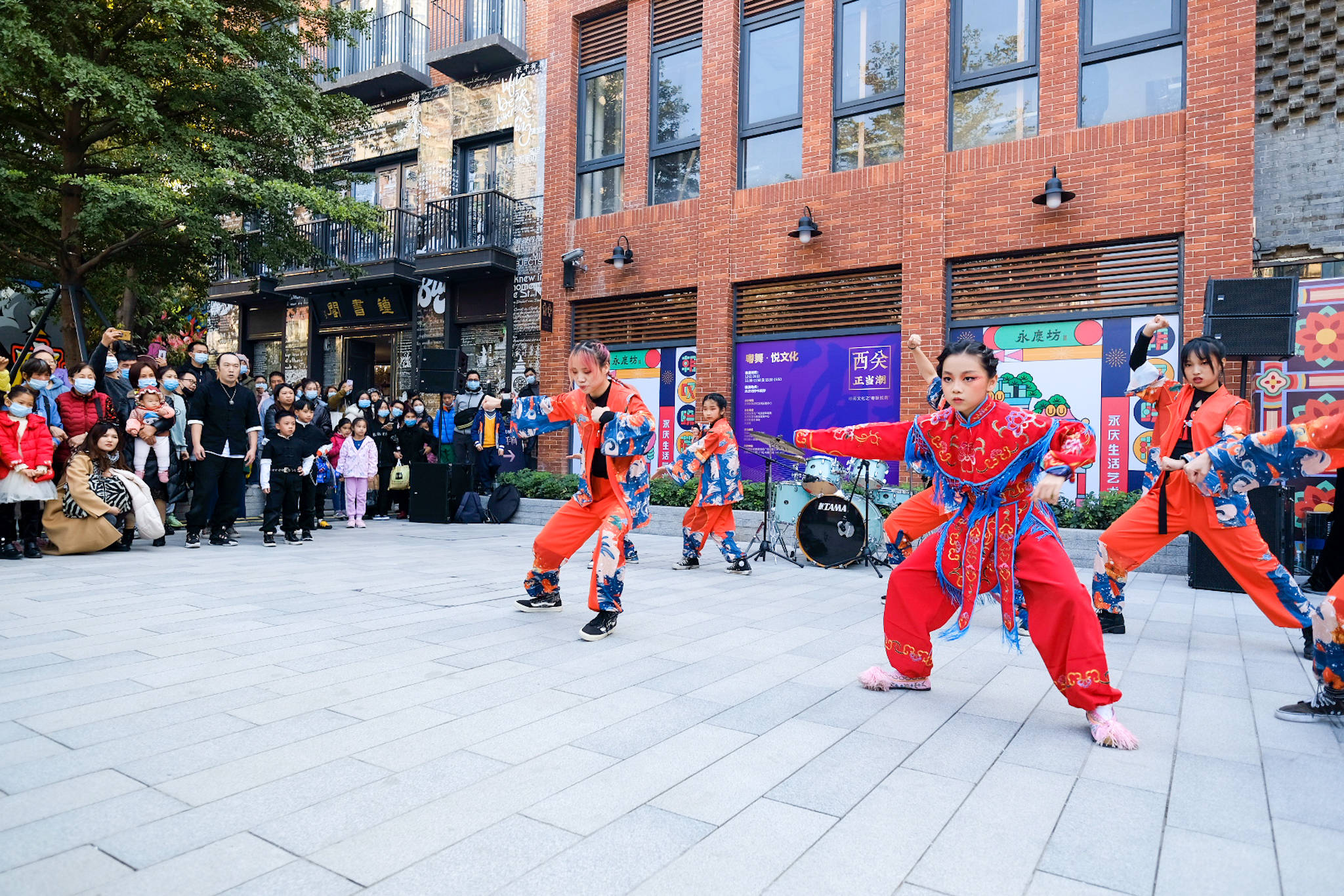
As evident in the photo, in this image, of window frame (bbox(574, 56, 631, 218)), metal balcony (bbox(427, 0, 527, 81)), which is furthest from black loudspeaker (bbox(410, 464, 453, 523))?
metal balcony (bbox(427, 0, 527, 81))

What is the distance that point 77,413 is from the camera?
27.2 ft

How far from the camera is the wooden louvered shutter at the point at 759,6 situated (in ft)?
42.4

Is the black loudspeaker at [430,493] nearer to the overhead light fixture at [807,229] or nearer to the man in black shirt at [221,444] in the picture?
the man in black shirt at [221,444]

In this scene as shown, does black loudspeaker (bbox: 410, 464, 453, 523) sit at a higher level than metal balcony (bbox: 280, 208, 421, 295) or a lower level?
lower

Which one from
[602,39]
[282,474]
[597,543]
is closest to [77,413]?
[282,474]

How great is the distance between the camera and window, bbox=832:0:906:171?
1185 centimetres

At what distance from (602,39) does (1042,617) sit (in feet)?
46.9

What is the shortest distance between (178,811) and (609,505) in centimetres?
301

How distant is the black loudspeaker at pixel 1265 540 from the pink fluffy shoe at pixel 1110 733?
4.52 metres

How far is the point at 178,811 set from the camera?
7.97 ft

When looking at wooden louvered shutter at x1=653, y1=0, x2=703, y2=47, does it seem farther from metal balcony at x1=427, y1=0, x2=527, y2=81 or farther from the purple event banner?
the purple event banner

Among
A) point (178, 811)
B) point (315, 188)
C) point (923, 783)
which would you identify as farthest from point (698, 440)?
point (315, 188)

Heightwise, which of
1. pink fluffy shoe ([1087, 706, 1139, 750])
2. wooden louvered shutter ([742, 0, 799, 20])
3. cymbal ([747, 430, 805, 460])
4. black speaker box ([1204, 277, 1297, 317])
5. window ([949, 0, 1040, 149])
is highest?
wooden louvered shutter ([742, 0, 799, 20])

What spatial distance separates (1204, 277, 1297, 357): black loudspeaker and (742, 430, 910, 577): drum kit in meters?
3.23
